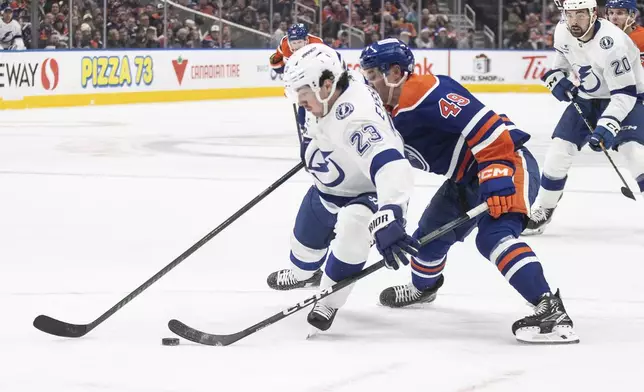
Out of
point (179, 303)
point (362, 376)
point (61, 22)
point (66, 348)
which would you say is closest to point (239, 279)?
point (179, 303)

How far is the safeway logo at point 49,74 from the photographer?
13.9m

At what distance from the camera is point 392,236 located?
3232 millimetres

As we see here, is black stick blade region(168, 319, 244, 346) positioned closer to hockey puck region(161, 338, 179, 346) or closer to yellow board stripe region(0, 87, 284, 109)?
hockey puck region(161, 338, 179, 346)

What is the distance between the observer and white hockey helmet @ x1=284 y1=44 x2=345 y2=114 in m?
3.34

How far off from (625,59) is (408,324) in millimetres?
2554

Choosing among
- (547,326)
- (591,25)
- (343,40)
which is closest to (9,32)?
(343,40)

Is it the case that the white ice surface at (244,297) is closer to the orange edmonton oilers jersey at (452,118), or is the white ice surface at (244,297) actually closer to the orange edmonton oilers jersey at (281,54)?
the orange edmonton oilers jersey at (452,118)

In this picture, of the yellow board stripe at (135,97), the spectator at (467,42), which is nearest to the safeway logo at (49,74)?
the yellow board stripe at (135,97)

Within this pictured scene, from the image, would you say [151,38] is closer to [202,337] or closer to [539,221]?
[539,221]

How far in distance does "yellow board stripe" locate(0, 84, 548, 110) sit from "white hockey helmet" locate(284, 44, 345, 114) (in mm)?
10666

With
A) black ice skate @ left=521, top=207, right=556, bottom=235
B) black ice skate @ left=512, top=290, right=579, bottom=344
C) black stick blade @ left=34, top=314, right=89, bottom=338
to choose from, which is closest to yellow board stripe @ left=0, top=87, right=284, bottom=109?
black ice skate @ left=521, top=207, right=556, bottom=235

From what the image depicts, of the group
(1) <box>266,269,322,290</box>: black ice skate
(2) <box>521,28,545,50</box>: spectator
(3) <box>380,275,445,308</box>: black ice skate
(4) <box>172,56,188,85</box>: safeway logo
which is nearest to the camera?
(3) <box>380,275,445,308</box>: black ice skate

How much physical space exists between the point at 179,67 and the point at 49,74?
2470 mm

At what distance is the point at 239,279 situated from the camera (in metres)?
4.65
